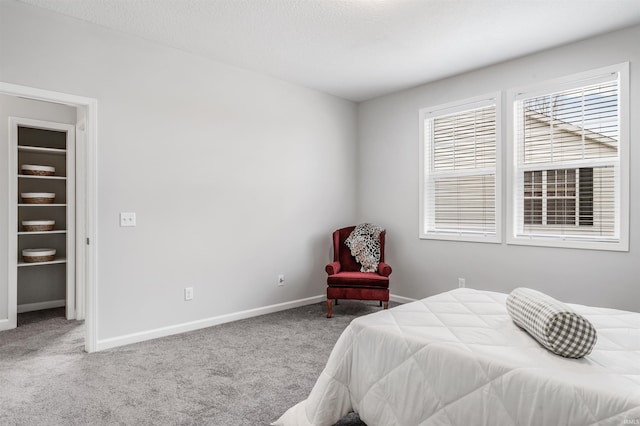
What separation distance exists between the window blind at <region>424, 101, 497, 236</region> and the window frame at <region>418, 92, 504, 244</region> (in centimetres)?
2

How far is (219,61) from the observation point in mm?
3875

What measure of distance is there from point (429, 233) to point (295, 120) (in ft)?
6.92

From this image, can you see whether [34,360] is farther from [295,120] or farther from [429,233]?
[429,233]

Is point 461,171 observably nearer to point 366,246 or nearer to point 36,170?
point 366,246

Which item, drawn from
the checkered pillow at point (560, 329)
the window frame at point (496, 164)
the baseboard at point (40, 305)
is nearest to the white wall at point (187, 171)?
the baseboard at point (40, 305)

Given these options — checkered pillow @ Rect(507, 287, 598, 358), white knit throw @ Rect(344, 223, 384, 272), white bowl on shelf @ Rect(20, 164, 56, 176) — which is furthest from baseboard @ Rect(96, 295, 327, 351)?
checkered pillow @ Rect(507, 287, 598, 358)

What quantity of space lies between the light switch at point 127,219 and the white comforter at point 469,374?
219 cm

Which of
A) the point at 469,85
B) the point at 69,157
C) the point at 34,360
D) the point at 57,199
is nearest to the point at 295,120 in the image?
the point at 469,85

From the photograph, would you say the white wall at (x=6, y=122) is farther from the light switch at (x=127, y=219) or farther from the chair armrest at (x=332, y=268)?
the chair armrest at (x=332, y=268)

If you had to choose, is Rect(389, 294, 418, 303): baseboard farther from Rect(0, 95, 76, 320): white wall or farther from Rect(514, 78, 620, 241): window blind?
Rect(0, 95, 76, 320): white wall

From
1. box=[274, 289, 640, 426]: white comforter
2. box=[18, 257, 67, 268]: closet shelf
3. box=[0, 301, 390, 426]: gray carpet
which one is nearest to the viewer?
box=[274, 289, 640, 426]: white comforter

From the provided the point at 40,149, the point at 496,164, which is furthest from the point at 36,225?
the point at 496,164

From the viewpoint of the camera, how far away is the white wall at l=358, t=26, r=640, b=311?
317 centimetres

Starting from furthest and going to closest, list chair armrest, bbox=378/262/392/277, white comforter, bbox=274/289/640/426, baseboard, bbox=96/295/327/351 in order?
chair armrest, bbox=378/262/392/277 < baseboard, bbox=96/295/327/351 < white comforter, bbox=274/289/640/426
